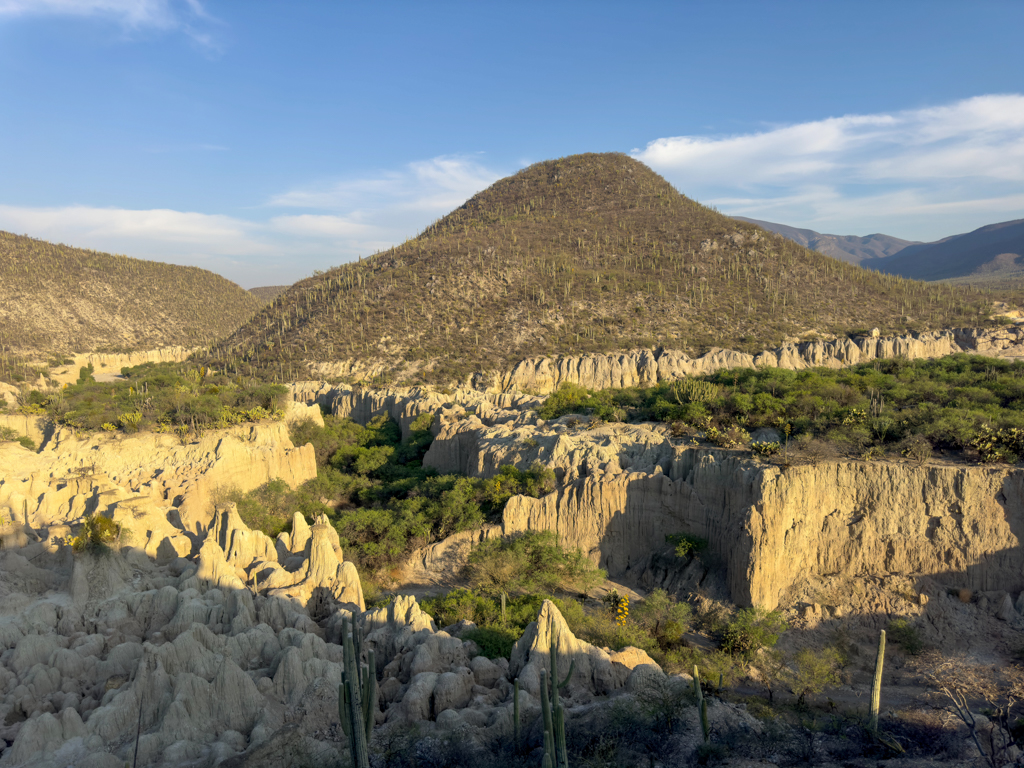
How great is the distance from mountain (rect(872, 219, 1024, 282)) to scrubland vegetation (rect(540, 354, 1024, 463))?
449ft

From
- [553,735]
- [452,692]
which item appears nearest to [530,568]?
[452,692]

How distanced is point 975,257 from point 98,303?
206m

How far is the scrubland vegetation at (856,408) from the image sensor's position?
19797 millimetres

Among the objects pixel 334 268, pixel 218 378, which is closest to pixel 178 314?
pixel 334 268

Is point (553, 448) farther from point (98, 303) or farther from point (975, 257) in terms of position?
point (975, 257)

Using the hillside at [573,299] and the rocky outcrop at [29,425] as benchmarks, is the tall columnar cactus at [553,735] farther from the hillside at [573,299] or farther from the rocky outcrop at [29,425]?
the hillside at [573,299]

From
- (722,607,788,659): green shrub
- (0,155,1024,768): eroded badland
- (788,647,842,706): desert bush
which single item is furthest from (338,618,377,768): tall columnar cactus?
(722,607,788,659): green shrub

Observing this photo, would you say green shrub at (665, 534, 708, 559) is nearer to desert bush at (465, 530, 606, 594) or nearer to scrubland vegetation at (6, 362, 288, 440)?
desert bush at (465, 530, 606, 594)

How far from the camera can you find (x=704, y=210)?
73375 mm

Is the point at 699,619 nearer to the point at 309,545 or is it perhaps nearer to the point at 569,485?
the point at 569,485

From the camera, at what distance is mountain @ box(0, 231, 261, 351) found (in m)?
71.3

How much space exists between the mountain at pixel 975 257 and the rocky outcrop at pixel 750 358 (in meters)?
112

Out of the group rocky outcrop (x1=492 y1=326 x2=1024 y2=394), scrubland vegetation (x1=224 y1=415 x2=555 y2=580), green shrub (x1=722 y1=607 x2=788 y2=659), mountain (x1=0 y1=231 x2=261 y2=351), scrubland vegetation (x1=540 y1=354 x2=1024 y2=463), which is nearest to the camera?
green shrub (x1=722 y1=607 x2=788 y2=659)

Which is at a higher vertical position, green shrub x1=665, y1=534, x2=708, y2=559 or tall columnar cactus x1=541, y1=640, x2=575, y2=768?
tall columnar cactus x1=541, y1=640, x2=575, y2=768
